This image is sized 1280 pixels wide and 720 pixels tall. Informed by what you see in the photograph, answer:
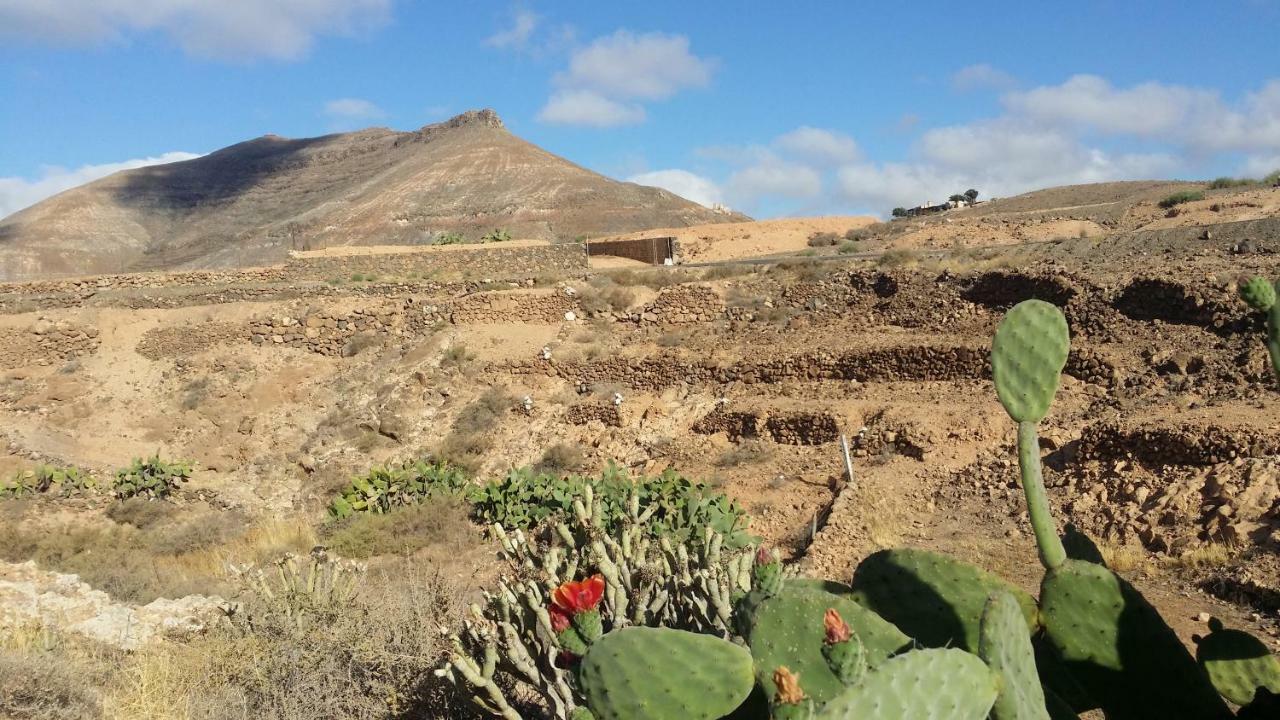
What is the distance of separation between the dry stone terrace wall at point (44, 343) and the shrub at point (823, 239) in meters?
21.3

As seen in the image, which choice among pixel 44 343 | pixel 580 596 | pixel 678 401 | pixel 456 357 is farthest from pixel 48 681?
pixel 44 343

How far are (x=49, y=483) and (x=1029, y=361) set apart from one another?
46.0 feet

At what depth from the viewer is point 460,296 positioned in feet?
71.1

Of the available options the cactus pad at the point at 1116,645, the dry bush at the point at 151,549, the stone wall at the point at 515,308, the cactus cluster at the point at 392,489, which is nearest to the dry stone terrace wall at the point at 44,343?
the stone wall at the point at 515,308

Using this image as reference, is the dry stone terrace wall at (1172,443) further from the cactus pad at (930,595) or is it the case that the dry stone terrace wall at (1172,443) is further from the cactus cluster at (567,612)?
the cactus pad at (930,595)

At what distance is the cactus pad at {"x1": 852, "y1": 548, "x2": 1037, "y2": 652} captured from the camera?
10.4 feet

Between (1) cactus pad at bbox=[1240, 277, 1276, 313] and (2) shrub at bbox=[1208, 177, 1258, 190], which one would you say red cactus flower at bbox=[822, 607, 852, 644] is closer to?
(1) cactus pad at bbox=[1240, 277, 1276, 313]

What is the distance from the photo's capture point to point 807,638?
2656 millimetres

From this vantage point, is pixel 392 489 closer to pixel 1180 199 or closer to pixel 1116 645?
pixel 1116 645

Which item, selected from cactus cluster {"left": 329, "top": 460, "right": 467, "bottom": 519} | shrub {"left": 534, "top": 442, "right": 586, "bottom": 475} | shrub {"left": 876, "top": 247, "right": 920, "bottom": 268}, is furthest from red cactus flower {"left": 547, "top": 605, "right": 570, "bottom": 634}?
shrub {"left": 876, "top": 247, "right": 920, "bottom": 268}

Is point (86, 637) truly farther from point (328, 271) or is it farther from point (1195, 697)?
point (328, 271)

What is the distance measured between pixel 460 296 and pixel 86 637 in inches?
627

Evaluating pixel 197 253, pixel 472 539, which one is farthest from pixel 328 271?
pixel 197 253

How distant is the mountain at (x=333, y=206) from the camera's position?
5225 cm
